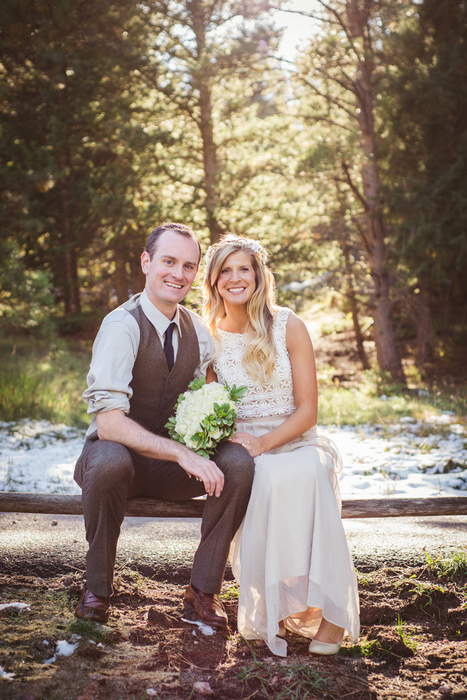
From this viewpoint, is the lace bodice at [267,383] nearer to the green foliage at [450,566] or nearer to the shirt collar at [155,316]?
the shirt collar at [155,316]

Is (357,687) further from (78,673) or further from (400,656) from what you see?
(78,673)

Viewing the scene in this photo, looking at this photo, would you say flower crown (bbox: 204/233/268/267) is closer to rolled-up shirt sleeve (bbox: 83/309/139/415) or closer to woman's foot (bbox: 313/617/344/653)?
rolled-up shirt sleeve (bbox: 83/309/139/415)

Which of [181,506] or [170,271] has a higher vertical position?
[170,271]

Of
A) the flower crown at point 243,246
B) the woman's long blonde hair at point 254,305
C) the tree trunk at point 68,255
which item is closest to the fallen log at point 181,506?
the woman's long blonde hair at point 254,305

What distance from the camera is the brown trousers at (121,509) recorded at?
2.76m

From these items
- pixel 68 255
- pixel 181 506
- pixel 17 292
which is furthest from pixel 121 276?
pixel 181 506

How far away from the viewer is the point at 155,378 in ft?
10.4

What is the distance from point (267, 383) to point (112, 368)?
0.91 meters

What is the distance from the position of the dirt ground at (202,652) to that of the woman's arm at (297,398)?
85 cm

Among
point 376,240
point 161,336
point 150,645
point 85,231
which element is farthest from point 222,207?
point 150,645

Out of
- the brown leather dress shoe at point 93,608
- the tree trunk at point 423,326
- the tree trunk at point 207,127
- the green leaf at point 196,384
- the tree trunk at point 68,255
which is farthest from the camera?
the tree trunk at point 68,255

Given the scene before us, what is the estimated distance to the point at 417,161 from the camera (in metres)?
12.9

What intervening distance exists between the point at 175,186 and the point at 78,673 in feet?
37.8

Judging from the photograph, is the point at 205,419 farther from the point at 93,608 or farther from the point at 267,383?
the point at 93,608
